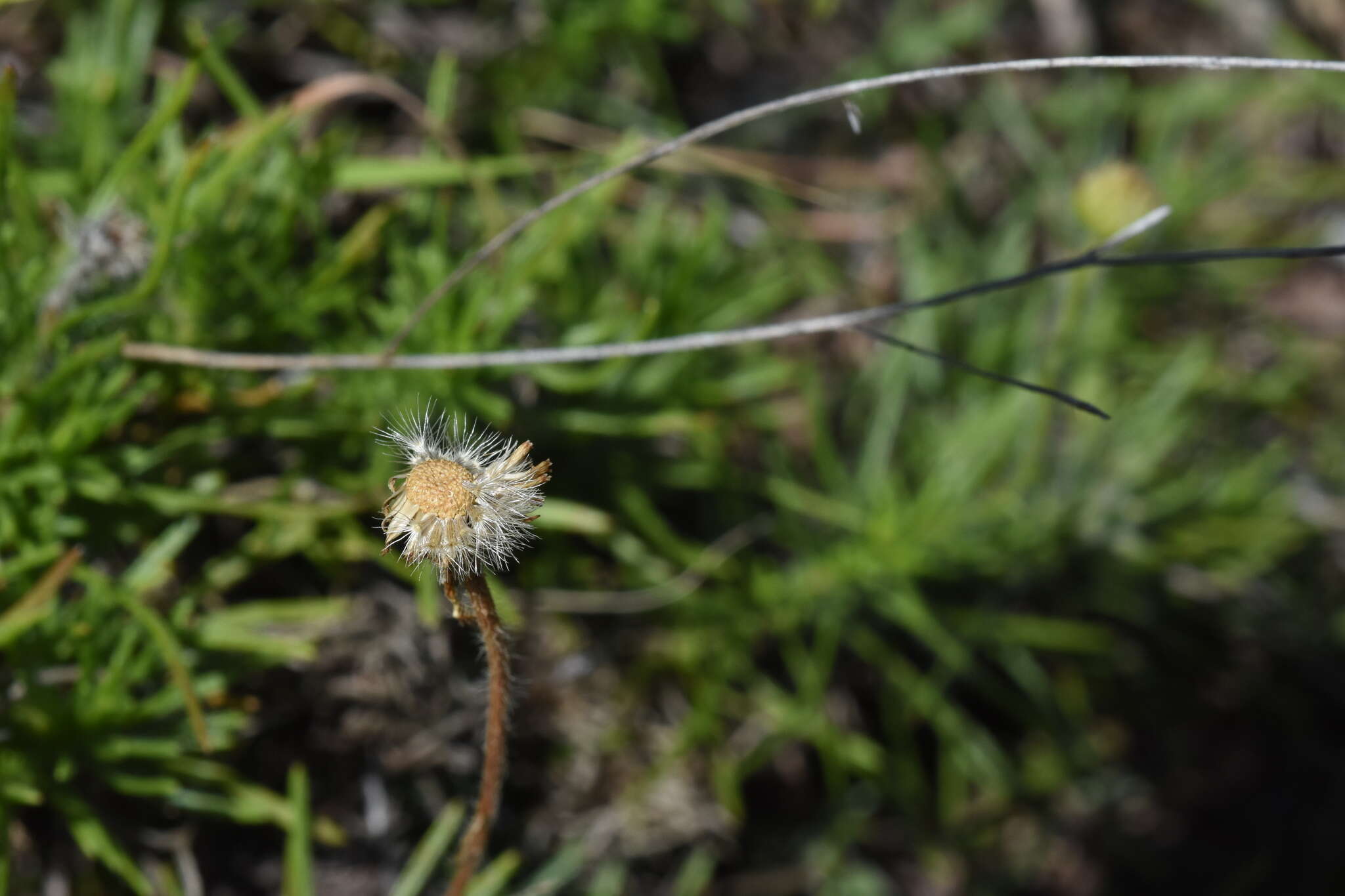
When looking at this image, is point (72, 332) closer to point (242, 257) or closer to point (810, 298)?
point (242, 257)

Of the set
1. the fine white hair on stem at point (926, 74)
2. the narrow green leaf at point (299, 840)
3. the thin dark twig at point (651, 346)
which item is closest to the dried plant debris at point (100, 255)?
the thin dark twig at point (651, 346)

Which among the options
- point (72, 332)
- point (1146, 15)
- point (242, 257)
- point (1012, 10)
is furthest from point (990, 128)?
point (72, 332)

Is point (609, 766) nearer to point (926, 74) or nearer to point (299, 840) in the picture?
point (299, 840)

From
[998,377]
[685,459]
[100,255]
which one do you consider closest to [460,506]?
[998,377]

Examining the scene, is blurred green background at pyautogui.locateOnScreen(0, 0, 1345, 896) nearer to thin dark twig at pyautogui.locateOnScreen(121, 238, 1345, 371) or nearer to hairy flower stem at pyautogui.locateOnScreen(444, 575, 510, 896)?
thin dark twig at pyautogui.locateOnScreen(121, 238, 1345, 371)

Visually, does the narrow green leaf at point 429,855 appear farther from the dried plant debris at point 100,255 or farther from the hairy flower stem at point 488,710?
the dried plant debris at point 100,255

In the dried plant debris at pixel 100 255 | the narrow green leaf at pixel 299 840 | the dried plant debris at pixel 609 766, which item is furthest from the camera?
the dried plant debris at pixel 609 766
